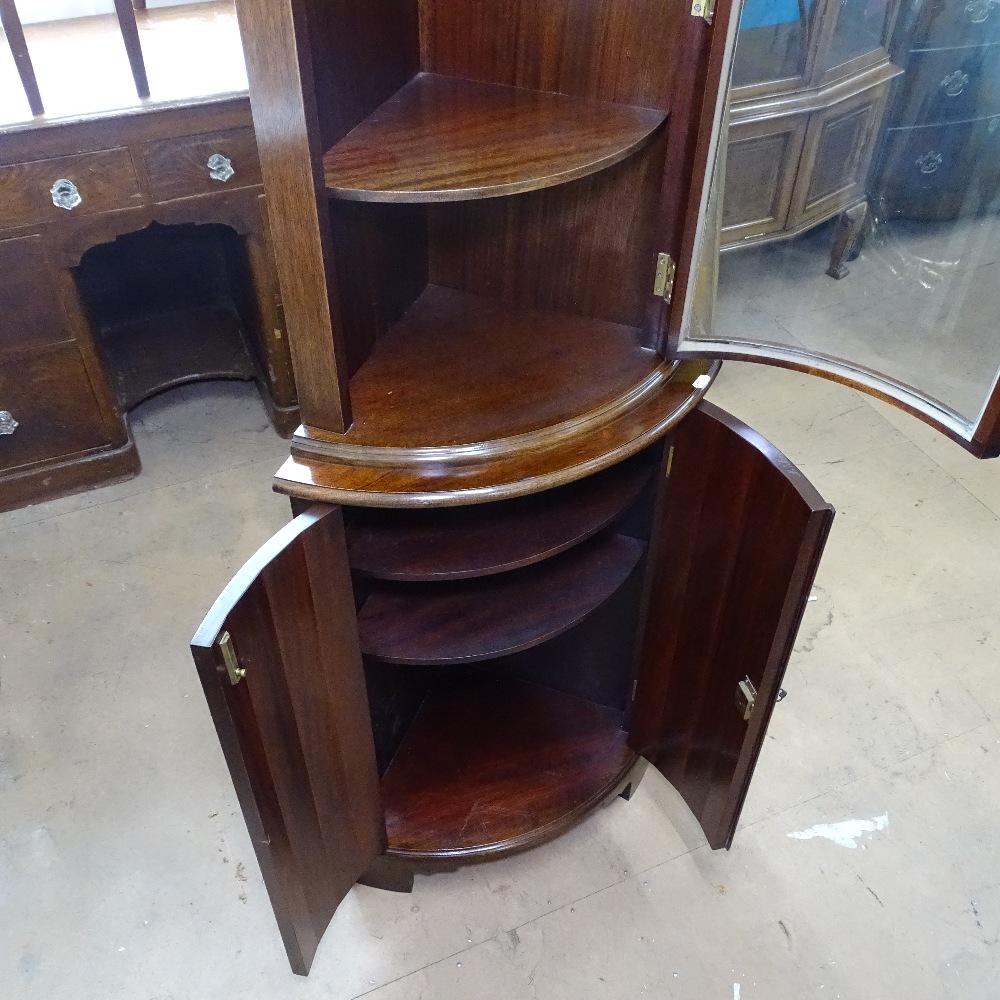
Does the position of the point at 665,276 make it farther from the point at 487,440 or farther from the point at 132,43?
the point at 132,43

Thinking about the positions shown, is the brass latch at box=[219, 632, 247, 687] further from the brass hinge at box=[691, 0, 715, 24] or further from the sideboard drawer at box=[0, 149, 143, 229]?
the sideboard drawer at box=[0, 149, 143, 229]

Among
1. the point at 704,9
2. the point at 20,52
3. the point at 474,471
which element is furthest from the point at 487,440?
the point at 20,52

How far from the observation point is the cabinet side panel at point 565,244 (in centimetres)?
113

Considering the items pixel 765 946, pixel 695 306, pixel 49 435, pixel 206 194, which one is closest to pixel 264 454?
pixel 49 435

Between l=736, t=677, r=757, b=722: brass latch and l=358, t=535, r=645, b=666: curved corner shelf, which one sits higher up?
l=358, t=535, r=645, b=666: curved corner shelf

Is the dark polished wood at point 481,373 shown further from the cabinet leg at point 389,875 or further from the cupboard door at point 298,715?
the cabinet leg at point 389,875

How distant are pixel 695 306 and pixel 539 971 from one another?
97cm

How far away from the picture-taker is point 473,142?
953 millimetres

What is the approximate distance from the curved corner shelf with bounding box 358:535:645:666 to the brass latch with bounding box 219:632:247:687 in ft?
1.00

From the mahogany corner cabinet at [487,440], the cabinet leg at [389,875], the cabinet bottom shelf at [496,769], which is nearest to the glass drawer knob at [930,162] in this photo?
the mahogany corner cabinet at [487,440]

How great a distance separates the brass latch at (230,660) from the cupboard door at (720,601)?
601 mm

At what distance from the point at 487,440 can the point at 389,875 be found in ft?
2.44

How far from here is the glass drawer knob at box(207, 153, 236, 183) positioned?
178cm

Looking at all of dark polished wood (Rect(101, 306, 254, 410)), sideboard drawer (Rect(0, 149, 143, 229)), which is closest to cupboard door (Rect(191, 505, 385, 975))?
sideboard drawer (Rect(0, 149, 143, 229))
